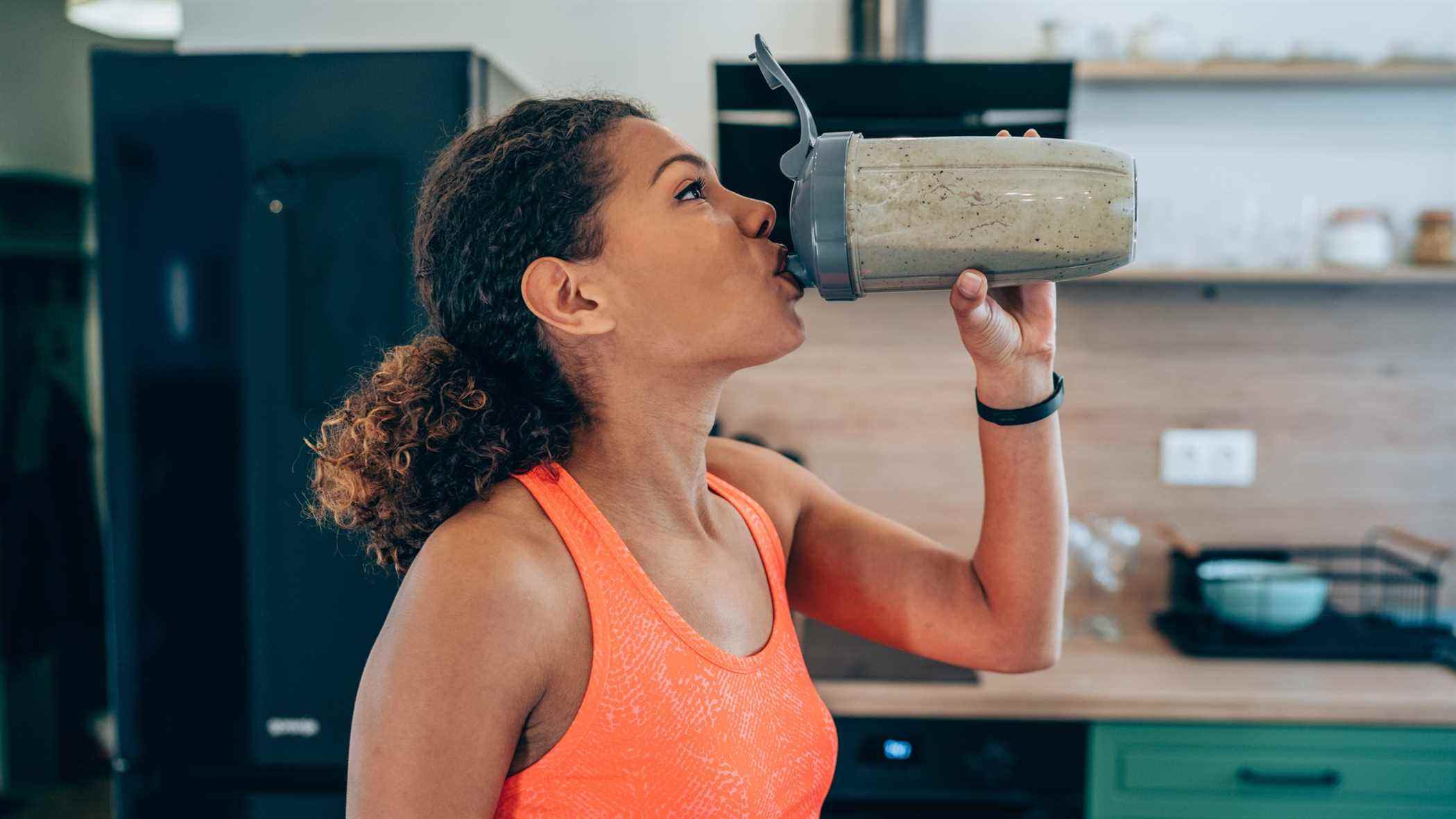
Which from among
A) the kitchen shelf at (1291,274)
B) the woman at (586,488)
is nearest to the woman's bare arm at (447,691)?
the woman at (586,488)

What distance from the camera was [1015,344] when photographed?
0.98 m

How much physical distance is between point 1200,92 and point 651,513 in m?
1.78

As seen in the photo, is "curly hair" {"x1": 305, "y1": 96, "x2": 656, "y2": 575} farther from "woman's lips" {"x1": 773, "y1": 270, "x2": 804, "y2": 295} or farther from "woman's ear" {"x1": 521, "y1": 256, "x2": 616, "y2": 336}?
"woman's lips" {"x1": 773, "y1": 270, "x2": 804, "y2": 295}

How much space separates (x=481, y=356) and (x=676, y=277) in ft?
0.66

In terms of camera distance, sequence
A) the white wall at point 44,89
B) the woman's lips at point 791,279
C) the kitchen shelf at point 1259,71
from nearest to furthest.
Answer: the woman's lips at point 791,279 → the kitchen shelf at point 1259,71 → the white wall at point 44,89

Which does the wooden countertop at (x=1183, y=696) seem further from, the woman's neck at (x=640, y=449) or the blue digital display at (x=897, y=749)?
the woman's neck at (x=640, y=449)

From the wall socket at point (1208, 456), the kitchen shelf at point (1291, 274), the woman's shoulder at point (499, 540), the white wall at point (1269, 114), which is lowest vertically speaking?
the wall socket at point (1208, 456)

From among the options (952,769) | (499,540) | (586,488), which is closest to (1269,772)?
(952,769)

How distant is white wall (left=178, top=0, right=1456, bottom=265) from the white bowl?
75 cm

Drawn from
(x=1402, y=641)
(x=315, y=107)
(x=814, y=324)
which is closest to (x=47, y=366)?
(x=315, y=107)

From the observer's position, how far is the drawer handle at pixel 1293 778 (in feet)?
5.68

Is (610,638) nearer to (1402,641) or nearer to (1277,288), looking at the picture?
(1402,641)

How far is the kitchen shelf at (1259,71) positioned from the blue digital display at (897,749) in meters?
1.27

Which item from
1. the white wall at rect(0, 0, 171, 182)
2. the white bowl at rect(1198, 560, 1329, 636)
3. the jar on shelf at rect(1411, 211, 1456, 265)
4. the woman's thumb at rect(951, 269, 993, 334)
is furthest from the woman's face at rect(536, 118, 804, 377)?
the white wall at rect(0, 0, 171, 182)
